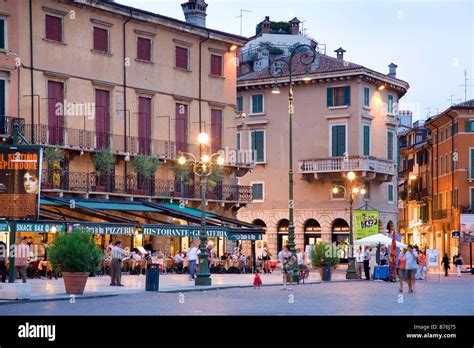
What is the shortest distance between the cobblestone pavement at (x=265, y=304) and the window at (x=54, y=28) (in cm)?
1918

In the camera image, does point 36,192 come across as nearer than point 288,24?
Yes

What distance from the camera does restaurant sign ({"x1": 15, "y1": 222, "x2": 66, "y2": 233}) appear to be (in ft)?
142

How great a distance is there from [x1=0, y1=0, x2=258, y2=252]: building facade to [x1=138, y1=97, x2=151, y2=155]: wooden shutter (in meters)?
0.07

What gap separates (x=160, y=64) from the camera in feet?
196

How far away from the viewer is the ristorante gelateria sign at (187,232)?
49.7m

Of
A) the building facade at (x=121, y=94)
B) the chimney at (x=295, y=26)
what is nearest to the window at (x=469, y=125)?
the chimney at (x=295, y=26)

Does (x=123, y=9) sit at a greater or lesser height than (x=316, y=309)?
greater

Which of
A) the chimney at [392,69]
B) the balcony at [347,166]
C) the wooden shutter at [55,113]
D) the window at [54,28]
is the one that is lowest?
the balcony at [347,166]

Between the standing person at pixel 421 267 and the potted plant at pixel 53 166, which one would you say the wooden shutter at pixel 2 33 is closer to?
the potted plant at pixel 53 166

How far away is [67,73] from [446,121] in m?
43.3

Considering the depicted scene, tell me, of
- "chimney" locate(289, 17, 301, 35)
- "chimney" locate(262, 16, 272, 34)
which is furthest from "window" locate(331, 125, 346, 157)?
"chimney" locate(289, 17, 301, 35)

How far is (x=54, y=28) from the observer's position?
173ft
